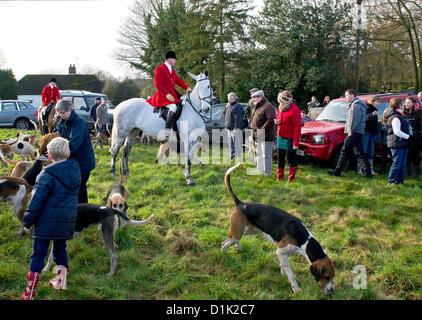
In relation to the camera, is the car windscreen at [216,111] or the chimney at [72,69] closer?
the car windscreen at [216,111]

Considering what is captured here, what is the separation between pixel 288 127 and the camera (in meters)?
7.68

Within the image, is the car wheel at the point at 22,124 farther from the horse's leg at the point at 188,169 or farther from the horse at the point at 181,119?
the horse's leg at the point at 188,169

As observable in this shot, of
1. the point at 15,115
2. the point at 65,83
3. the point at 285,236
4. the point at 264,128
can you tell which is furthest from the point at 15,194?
the point at 65,83

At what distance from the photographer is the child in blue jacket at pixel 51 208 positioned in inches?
130

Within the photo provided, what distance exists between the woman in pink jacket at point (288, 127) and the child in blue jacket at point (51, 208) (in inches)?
210

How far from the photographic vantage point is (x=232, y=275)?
13.2 ft

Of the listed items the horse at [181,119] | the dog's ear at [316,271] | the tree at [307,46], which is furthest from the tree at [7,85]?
the dog's ear at [316,271]

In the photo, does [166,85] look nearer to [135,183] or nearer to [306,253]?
[135,183]

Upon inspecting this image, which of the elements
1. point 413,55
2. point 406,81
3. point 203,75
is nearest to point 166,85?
point 203,75

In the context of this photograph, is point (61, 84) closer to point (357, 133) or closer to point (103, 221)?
point (357, 133)

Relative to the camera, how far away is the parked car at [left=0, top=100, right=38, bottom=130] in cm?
1962

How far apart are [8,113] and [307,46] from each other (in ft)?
62.0

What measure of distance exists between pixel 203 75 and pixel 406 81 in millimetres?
22263

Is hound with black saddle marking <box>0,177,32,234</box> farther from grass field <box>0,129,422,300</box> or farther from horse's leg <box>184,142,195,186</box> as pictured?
horse's leg <box>184,142,195,186</box>
